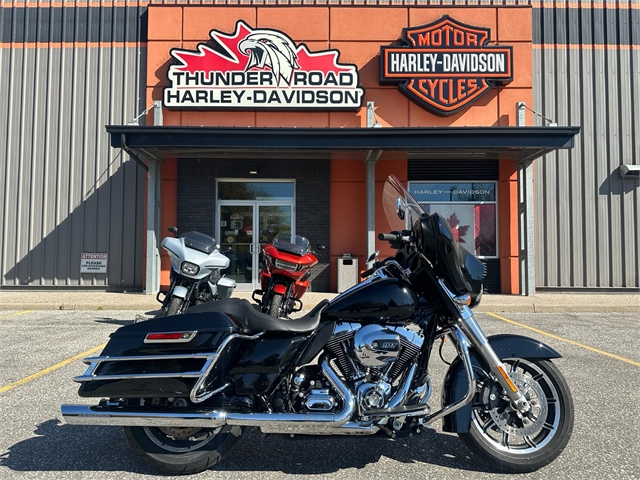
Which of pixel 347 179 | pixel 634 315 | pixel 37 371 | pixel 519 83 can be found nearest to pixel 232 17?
pixel 347 179

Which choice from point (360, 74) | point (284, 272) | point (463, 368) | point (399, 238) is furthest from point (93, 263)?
point (463, 368)

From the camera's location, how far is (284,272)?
A: 5160 mm

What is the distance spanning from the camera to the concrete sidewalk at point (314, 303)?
849 cm

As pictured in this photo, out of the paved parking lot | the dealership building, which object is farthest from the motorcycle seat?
the dealership building

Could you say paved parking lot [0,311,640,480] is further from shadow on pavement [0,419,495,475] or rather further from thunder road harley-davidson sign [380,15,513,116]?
thunder road harley-davidson sign [380,15,513,116]

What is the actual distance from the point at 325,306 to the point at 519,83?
11.3 metres

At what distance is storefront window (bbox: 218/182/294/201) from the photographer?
11.5 m

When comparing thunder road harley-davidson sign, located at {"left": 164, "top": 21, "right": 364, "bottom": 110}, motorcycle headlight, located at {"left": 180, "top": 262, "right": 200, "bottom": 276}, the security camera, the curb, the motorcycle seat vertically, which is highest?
thunder road harley-davidson sign, located at {"left": 164, "top": 21, "right": 364, "bottom": 110}

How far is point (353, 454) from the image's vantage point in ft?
8.46

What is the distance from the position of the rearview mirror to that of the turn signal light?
4.60 ft

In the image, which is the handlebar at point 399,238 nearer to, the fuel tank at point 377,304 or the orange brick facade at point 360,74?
the fuel tank at point 377,304

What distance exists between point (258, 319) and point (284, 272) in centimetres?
280

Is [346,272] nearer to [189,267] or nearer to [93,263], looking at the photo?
[189,267]

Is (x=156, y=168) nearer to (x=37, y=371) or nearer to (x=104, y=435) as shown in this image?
(x=37, y=371)
